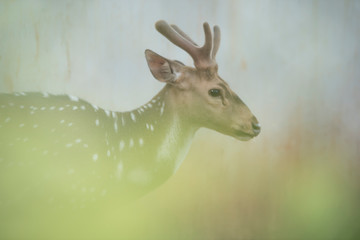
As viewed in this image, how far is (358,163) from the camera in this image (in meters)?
1.96

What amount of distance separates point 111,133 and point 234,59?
677mm

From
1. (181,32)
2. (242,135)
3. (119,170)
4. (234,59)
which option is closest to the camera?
(119,170)

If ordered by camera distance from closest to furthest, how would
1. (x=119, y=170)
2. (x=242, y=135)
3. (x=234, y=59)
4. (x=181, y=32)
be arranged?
(x=119, y=170) < (x=242, y=135) < (x=181, y=32) < (x=234, y=59)

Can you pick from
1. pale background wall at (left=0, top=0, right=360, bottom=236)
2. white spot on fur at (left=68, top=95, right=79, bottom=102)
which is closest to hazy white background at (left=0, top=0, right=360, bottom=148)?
pale background wall at (left=0, top=0, right=360, bottom=236)

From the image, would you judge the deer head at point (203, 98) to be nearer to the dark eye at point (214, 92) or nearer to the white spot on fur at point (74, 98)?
the dark eye at point (214, 92)

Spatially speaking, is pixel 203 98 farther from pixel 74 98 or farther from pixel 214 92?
pixel 74 98

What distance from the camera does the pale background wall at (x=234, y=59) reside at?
1.50m

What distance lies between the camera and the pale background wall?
150 cm

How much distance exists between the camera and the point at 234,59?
1.72 metres

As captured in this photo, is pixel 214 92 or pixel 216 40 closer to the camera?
pixel 214 92

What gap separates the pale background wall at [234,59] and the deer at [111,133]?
0.12 m

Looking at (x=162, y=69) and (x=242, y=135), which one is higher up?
(x=162, y=69)

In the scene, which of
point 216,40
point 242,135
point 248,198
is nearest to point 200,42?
point 216,40

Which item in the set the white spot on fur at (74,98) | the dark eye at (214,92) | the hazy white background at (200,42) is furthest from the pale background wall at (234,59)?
the dark eye at (214,92)
